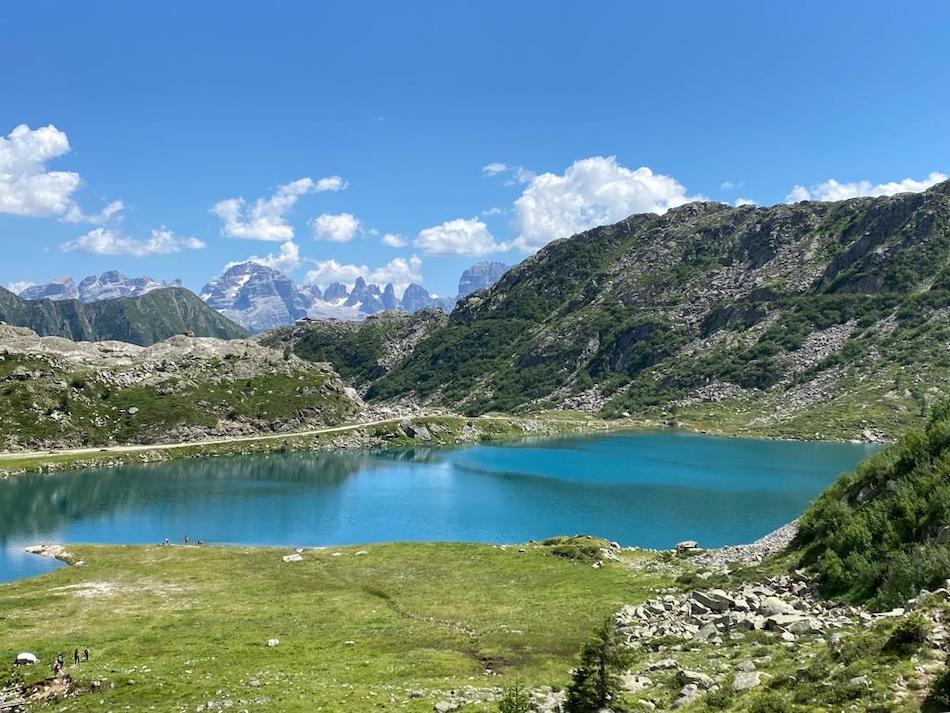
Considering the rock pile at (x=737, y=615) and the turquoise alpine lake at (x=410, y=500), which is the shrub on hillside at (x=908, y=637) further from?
the turquoise alpine lake at (x=410, y=500)

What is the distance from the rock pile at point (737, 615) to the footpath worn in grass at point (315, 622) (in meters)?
4.23

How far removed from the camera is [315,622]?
48.0m

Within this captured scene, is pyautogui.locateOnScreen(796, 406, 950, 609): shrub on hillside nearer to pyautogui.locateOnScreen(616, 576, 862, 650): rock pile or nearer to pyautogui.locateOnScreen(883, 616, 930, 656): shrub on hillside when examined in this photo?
pyautogui.locateOnScreen(616, 576, 862, 650): rock pile

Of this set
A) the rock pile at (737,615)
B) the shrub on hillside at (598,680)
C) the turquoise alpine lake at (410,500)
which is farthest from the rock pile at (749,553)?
the shrub on hillside at (598,680)

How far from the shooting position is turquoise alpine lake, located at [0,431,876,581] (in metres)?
95.9

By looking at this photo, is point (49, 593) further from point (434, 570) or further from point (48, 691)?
point (434, 570)

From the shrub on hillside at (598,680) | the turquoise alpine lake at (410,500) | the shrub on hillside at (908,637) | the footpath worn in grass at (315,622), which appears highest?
the shrub on hillside at (908,637)

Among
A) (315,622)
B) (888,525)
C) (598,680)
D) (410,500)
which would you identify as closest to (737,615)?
(888,525)

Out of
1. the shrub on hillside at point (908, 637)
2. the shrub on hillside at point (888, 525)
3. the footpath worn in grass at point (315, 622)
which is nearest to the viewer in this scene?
the shrub on hillside at point (908, 637)

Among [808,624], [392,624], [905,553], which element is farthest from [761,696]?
[392,624]

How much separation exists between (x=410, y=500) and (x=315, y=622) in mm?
79507

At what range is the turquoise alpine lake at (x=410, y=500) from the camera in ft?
315

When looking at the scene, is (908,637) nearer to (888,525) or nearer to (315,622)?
(888,525)

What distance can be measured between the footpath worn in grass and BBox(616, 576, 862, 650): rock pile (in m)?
4.23
